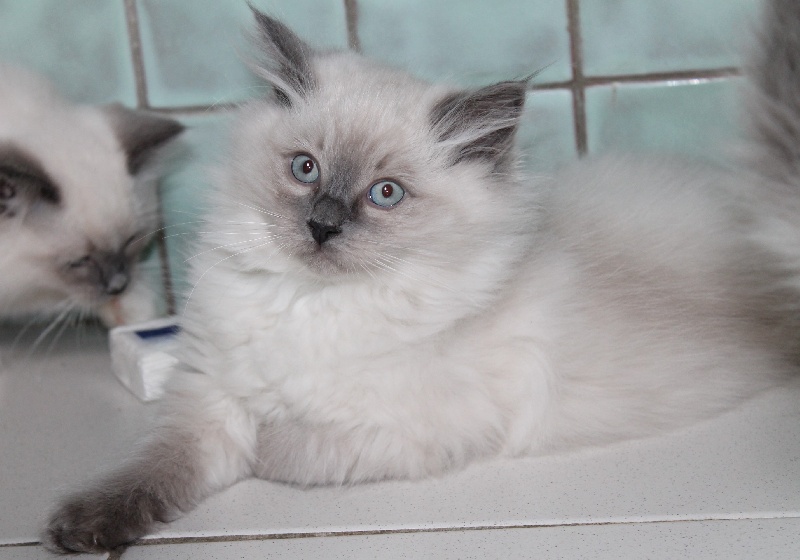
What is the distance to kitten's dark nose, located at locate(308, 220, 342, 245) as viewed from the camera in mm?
1240

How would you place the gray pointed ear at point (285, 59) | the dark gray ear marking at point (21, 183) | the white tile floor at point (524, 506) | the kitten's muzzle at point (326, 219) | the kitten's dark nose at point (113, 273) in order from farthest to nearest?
the kitten's dark nose at point (113, 273)
the dark gray ear marking at point (21, 183)
the gray pointed ear at point (285, 59)
the kitten's muzzle at point (326, 219)
the white tile floor at point (524, 506)

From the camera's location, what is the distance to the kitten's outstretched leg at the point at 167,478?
114 centimetres

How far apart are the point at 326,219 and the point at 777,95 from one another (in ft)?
2.18

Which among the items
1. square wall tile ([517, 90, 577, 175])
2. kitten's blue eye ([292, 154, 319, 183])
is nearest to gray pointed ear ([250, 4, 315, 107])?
kitten's blue eye ([292, 154, 319, 183])

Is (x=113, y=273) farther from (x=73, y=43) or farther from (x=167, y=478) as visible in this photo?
(x=167, y=478)

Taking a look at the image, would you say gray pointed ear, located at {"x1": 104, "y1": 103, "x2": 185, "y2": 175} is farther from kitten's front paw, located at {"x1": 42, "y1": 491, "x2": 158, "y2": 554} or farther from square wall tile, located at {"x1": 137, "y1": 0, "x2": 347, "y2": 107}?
kitten's front paw, located at {"x1": 42, "y1": 491, "x2": 158, "y2": 554}

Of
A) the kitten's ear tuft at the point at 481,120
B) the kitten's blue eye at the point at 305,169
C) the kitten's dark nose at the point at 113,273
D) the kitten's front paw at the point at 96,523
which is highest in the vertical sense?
the kitten's ear tuft at the point at 481,120

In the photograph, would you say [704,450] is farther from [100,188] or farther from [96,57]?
[96,57]

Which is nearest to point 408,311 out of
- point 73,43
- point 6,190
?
point 6,190

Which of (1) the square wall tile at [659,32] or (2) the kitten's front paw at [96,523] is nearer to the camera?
(2) the kitten's front paw at [96,523]

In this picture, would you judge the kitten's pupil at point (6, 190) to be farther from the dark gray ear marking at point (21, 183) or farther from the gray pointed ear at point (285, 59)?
the gray pointed ear at point (285, 59)

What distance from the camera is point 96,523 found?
1136mm

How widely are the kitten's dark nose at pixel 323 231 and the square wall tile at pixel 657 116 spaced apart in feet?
3.07

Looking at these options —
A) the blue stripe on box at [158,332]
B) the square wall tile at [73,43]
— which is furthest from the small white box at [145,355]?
the square wall tile at [73,43]
